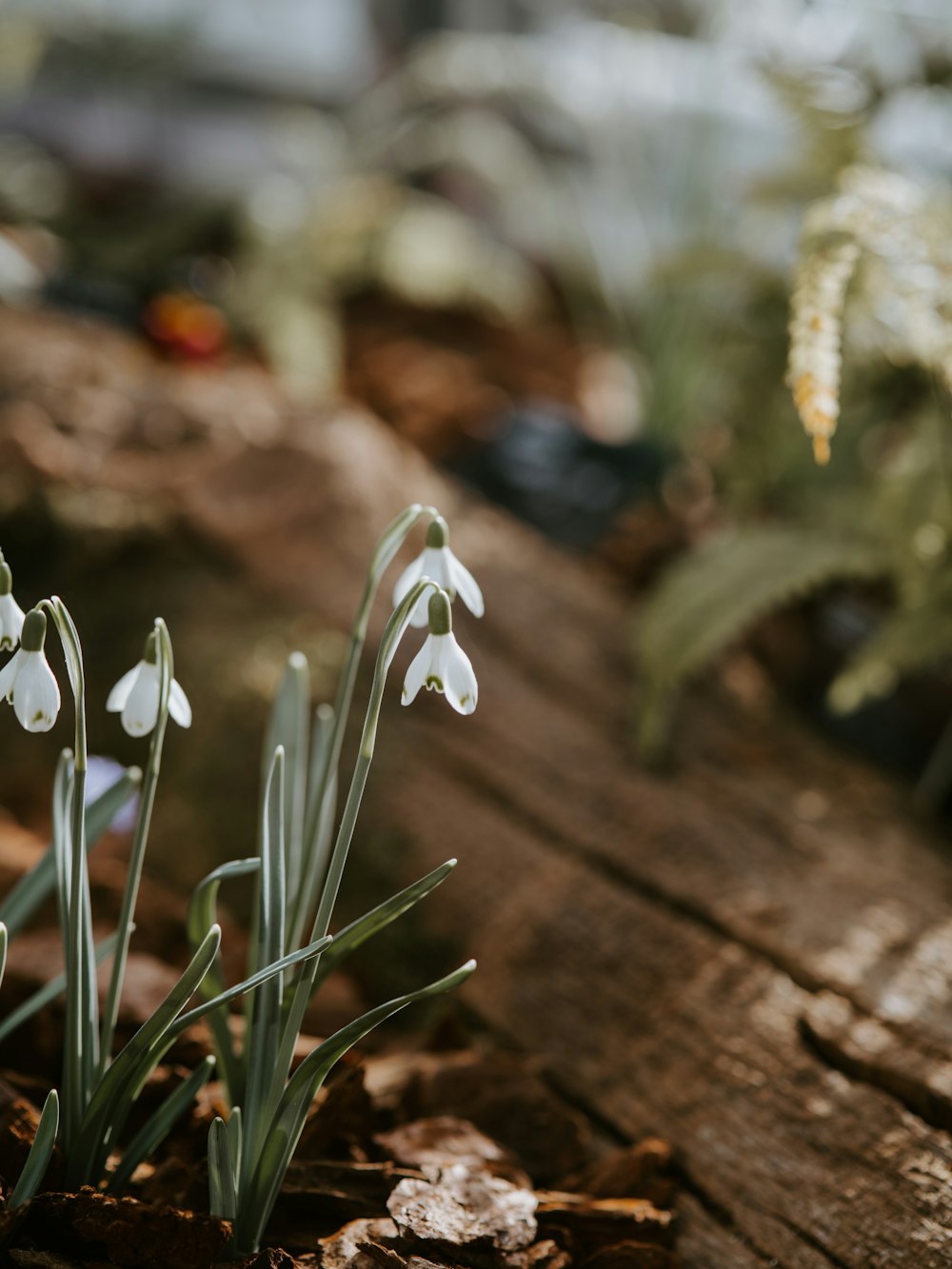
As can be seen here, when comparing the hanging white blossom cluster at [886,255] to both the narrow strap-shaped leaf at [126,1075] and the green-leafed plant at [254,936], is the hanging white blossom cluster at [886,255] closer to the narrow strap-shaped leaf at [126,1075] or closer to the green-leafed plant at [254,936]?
the green-leafed plant at [254,936]

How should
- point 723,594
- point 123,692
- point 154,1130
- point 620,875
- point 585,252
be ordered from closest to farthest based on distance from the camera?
point 123,692
point 154,1130
point 620,875
point 723,594
point 585,252

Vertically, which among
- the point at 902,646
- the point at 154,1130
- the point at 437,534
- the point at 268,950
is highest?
the point at 437,534

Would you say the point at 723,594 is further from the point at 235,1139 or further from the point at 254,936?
the point at 235,1139

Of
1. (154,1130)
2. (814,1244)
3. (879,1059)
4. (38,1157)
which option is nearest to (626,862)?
(879,1059)

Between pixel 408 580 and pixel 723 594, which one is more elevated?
pixel 408 580

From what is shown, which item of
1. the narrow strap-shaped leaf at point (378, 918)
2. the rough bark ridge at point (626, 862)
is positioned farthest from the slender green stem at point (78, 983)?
the rough bark ridge at point (626, 862)

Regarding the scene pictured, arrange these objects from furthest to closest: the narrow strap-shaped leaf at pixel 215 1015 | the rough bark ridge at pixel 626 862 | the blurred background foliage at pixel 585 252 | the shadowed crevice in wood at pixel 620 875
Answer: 1. the blurred background foliage at pixel 585 252
2. the shadowed crevice in wood at pixel 620 875
3. the rough bark ridge at pixel 626 862
4. the narrow strap-shaped leaf at pixel 215 1015

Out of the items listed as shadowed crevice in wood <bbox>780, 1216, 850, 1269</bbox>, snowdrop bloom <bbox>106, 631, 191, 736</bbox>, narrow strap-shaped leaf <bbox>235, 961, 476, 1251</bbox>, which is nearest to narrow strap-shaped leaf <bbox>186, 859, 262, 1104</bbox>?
narrow strap-shaped leaf <bbox>235, 961, 476, 1251</bbox>

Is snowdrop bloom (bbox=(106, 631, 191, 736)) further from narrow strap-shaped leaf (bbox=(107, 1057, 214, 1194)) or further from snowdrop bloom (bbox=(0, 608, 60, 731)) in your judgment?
narrow strap-shaped leaf (bbox=(107, 1057, 214, 1194))
